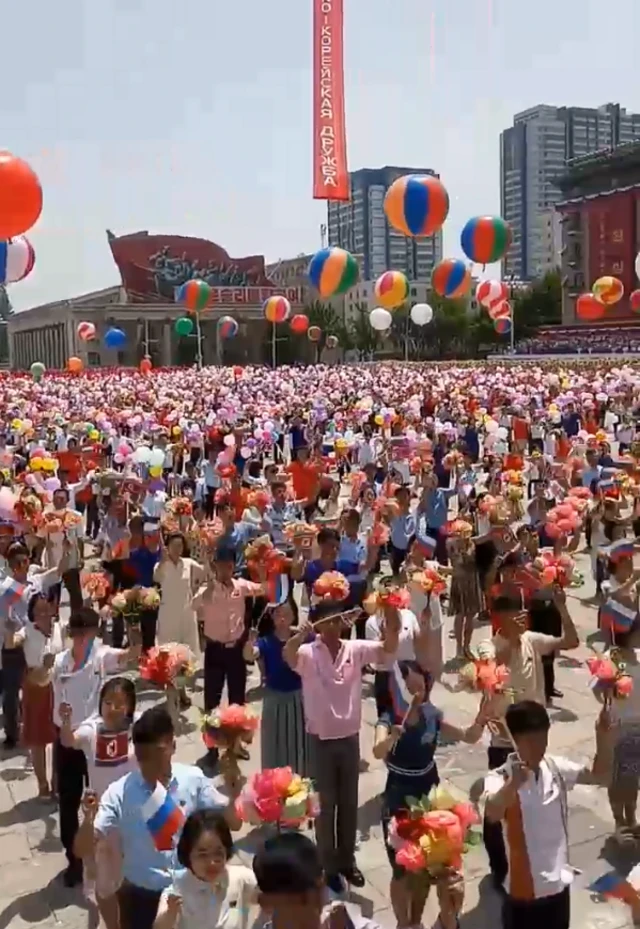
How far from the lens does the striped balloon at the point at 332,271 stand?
20.1 metres

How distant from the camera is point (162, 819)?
311 centimetres

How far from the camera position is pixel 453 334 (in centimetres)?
7344

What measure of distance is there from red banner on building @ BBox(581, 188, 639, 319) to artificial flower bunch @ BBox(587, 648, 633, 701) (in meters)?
65.4

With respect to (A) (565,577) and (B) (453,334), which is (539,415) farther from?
(B) (453,334)

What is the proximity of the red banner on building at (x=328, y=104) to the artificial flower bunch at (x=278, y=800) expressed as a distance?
25.2 m

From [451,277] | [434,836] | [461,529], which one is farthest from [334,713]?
[451,277]

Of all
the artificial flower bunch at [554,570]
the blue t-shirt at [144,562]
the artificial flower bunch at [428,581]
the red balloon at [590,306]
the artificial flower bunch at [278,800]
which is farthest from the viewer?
the red balloon at [590,306]

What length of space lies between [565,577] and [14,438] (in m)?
13.0

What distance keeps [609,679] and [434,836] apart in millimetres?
1781

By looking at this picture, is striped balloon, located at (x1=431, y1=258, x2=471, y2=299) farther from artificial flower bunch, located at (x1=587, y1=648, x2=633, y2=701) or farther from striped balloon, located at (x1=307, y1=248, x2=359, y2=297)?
artificial flower bunch, located at (x1=587, y1=648, x2=633, y2=701)

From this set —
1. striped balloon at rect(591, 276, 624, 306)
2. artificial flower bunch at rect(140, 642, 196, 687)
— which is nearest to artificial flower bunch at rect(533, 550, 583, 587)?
artificial flower bunch at rect(140, 642, 196, 687)

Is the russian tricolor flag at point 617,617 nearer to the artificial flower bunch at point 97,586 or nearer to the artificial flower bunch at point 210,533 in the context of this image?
the artificial flower bunch at point 97,586

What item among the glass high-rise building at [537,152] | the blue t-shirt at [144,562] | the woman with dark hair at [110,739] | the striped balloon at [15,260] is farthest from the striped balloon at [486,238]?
the glass high-rise building at [537,152]

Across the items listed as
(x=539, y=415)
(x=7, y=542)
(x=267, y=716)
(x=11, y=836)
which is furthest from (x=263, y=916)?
(x=539, y=415)
